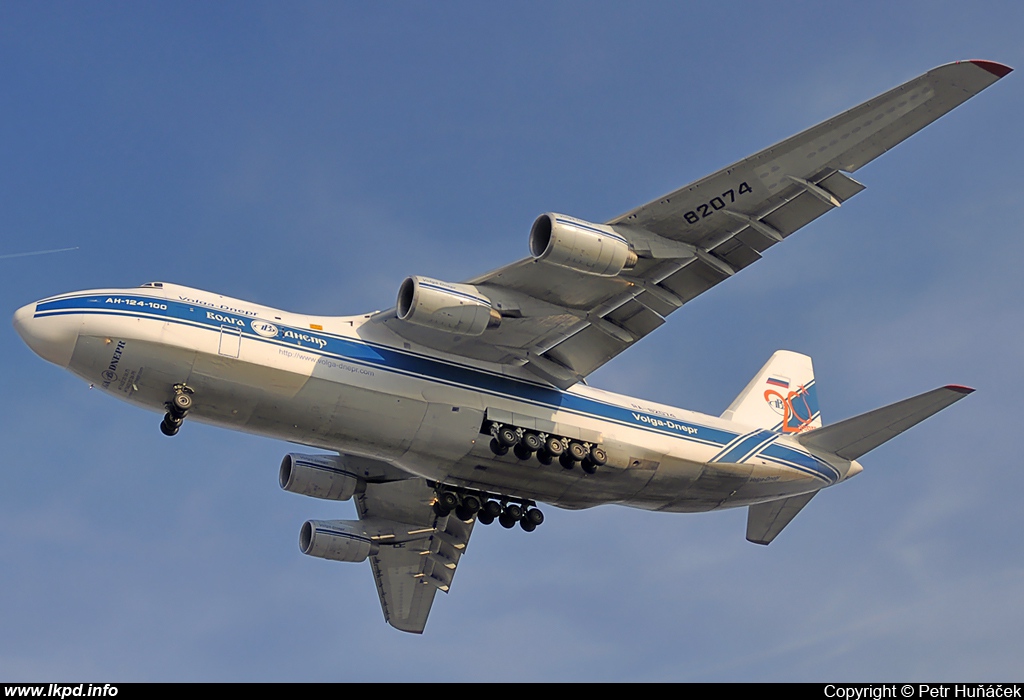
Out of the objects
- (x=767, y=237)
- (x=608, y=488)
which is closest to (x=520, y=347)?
(x=608, y=488)

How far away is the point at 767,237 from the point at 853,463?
7.06 meters

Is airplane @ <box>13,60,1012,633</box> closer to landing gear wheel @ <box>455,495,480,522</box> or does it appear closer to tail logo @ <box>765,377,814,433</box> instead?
landing gear wheel @ <box>455,495,480,522</box>

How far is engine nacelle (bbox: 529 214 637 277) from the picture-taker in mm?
18188

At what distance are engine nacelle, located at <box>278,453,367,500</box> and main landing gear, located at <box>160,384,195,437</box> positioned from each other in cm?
514

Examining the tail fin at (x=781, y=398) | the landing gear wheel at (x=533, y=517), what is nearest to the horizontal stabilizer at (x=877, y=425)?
the tail fin at (x=781, y=398)

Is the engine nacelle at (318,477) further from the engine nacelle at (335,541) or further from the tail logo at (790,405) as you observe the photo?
the tail logo at (790,405)

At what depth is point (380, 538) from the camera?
25688mm

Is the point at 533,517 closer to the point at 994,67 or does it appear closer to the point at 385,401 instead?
the point at 385,401

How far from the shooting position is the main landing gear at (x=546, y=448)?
20.5 m

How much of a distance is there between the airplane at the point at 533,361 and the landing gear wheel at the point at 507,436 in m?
0.07

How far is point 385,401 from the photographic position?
19688mm

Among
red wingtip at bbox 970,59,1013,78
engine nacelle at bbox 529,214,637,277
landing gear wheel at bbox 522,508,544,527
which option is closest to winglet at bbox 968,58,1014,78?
red wingtip at bbox 970,59,1013,78

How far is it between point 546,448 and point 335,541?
657 cm

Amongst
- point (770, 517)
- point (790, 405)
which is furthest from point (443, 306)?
point (790, 405)
